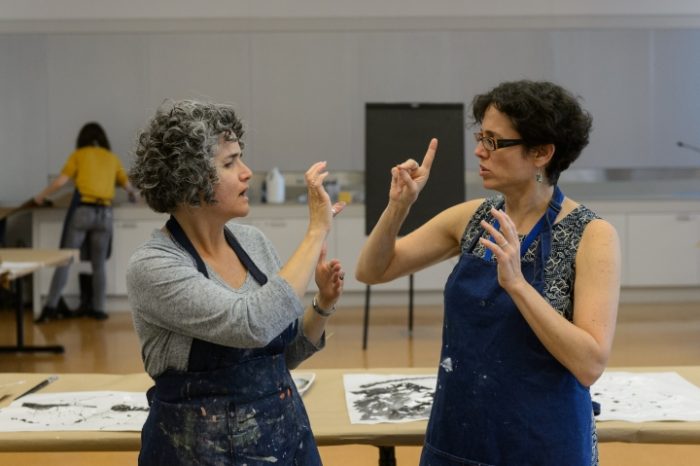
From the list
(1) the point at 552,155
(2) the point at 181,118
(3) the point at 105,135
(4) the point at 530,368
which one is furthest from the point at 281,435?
(3) the point at 105,135

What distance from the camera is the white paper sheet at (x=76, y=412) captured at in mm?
2332

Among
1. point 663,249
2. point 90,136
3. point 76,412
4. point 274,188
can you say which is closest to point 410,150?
point 274,188

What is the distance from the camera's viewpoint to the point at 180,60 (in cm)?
858

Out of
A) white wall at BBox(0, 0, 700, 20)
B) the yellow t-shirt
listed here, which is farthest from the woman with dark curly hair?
white wall at BBox(0, 0, 700, 20)

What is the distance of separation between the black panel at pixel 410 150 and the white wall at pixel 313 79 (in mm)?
2520

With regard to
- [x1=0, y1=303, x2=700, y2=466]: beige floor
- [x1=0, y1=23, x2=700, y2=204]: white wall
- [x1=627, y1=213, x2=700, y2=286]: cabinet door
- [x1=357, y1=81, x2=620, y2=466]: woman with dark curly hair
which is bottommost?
[x1=0, y1=303, x2=700, y2=466]: beige floor

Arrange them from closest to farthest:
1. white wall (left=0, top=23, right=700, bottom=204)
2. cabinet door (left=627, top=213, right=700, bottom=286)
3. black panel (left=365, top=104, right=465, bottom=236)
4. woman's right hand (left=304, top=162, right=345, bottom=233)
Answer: woman's right hand (left=304, top=162, right=345, bottom=233) → black panel (left=365, top=104, right=465, bottom=236) → cabinet door (left=627, top=213, right=700, bottom=286) → white wall (left=0, top=23, right=700, bottom=204)

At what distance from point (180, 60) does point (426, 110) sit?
3282mm

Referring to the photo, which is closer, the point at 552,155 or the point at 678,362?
the point at 552,155

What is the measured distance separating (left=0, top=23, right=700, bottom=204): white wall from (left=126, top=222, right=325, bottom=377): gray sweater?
22.0ft

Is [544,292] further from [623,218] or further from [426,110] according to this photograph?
[623,218]

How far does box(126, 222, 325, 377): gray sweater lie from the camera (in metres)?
1.77

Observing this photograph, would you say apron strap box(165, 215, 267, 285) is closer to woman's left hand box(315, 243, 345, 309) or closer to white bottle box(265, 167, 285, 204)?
woman's left hand box(315, 243, 345, 309)

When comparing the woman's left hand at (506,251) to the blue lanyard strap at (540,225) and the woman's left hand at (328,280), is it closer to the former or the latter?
the blue lanyard strap at (540,225)
